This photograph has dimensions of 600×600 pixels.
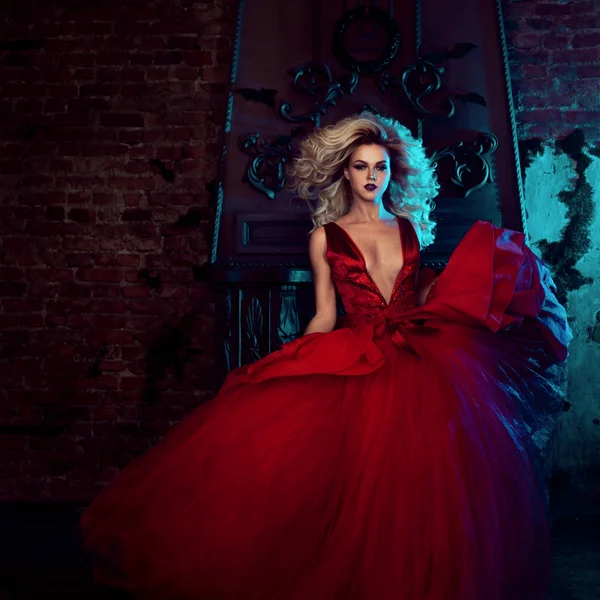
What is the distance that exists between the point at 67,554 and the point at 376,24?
2.85 metres

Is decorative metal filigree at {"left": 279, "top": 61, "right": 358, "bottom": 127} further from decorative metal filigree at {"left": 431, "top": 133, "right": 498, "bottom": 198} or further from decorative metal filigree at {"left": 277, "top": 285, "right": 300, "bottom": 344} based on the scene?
decorative metal filigree at {"left": 277, "top": 285, "right": 300, "bottom": 344}

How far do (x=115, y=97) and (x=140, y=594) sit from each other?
253 cm

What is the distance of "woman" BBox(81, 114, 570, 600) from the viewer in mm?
1643

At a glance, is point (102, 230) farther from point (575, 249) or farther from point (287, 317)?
point (575, 249)

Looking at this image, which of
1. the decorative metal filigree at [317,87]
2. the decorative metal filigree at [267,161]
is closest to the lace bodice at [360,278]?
the decorative metal filigree at [267,161]

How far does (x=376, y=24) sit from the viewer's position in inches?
124

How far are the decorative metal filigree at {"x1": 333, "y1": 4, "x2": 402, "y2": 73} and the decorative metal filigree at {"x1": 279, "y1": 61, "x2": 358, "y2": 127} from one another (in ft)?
0.22

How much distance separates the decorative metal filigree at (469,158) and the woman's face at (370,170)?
2.11 ft

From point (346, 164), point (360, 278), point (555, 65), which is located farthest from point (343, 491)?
point (555, 65)

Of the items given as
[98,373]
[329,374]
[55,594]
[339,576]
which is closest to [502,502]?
[339,576]

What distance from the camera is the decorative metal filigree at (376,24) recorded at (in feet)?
10.2

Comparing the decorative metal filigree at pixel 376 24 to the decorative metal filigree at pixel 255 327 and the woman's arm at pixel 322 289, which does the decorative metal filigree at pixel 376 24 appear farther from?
the decorative metal filigree at pixel 255 327

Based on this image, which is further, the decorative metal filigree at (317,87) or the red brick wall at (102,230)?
the red brick wall at (102,230)

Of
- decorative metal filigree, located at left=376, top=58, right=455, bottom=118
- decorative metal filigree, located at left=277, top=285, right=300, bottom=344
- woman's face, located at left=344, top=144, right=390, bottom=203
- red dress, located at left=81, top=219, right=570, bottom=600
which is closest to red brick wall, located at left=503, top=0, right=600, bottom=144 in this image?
decorative metal filigree, located at left=376, top=58, right=455, bottom=118
